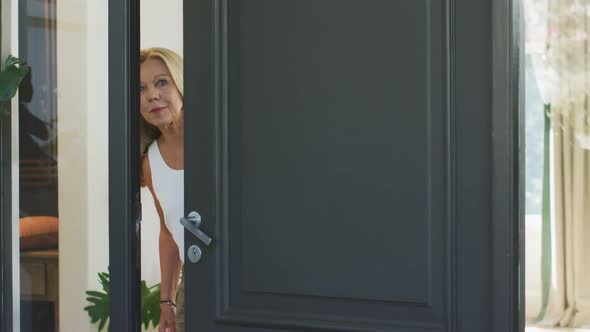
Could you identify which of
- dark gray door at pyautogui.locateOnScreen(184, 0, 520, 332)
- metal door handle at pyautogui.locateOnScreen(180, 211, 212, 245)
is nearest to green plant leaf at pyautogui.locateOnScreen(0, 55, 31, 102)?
dark gray door at pyautogui.locateOnScreen(184, 0, 520, 332)

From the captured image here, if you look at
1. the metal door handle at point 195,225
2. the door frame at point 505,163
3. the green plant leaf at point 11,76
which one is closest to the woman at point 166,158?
the metal door handle at point 195,225

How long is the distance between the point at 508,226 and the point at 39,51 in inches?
66.6

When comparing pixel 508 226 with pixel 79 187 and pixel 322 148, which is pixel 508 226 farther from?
pixel 79 187

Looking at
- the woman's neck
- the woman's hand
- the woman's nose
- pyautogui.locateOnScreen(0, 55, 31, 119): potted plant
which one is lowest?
Answer: the woman's hand

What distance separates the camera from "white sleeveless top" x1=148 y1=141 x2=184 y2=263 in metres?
2.18

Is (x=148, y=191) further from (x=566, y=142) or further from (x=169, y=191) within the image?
(x=566, y=142)

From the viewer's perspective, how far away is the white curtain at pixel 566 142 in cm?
364

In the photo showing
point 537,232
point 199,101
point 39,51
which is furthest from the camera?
point 537,232

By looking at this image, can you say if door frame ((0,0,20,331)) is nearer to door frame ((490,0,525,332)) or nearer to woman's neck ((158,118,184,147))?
woman's neck ((158,118,184,147))

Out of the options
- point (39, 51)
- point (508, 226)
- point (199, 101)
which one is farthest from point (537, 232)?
point (39, 51)

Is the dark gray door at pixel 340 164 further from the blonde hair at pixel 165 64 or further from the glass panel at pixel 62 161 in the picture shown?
the glass panel at pixel 62 161

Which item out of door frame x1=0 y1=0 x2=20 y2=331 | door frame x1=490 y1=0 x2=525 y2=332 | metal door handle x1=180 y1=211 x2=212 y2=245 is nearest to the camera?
door frame x1=490 y1=0 x2=525 y2=332

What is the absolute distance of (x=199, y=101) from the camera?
2059 millimetres

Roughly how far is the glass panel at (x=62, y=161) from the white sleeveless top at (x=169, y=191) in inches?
6.8
